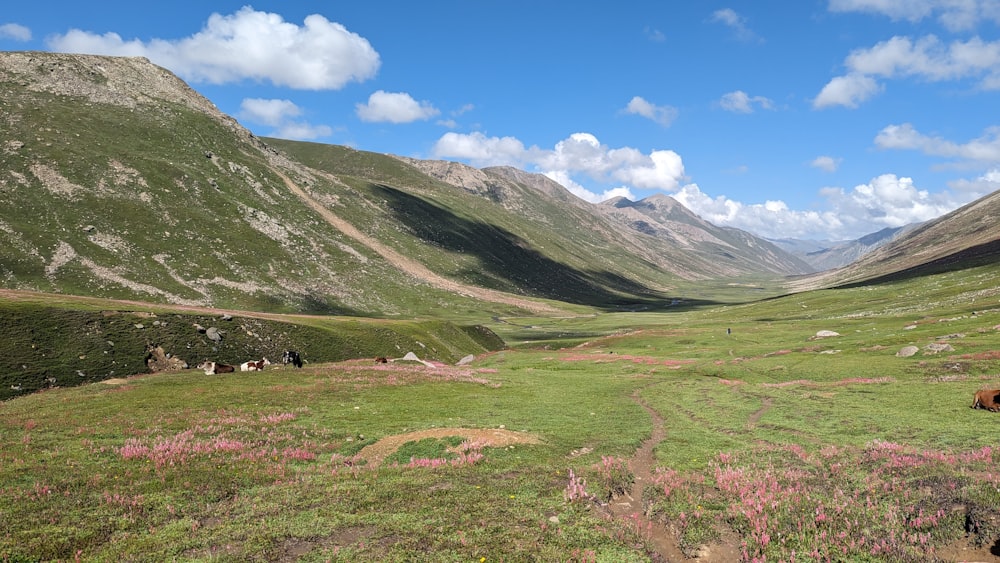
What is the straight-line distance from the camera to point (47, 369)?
40938 millimetres

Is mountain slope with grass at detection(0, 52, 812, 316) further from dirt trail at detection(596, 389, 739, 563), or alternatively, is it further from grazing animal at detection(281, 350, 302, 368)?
dirt trail at detection(596, 389, 739, 563)

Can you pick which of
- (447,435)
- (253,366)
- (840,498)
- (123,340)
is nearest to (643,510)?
(840,498)

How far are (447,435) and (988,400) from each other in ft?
117

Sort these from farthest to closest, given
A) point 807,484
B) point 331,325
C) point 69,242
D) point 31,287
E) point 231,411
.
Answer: point 69,242 → point 31,287 → point 331,325 → point 231,411 → point 807,484

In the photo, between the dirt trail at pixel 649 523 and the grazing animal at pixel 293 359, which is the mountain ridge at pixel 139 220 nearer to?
the grazing animal at pixel 293 359

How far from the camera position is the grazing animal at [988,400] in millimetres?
30141

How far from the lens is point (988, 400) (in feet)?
99.9

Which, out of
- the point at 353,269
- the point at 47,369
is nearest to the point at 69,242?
the point at 353,269

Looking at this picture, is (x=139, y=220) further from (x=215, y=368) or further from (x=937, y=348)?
(x=937, y=348)

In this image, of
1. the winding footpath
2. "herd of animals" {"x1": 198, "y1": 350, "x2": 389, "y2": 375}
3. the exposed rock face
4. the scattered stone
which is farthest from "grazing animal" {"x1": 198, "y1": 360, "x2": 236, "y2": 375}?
the scattered stone

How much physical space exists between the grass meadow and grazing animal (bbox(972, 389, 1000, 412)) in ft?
2.67

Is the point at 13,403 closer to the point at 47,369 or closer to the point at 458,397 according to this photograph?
the point at 47,369

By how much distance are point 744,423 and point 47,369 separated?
58.4 metres

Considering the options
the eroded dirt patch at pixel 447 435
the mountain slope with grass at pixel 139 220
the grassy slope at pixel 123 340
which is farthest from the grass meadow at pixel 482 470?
the mountain slope with grass at pixel 139 220
